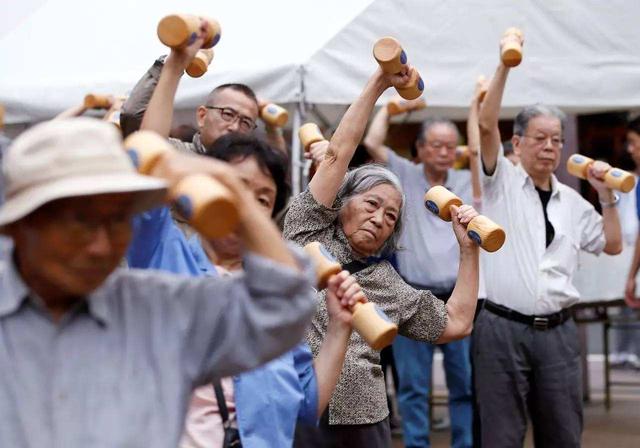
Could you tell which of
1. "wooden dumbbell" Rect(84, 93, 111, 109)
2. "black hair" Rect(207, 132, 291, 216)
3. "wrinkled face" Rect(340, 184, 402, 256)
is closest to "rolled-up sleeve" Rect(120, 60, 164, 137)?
"black hair" Rect(207, 132, 291, 216)

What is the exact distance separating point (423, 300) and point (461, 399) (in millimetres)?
3339

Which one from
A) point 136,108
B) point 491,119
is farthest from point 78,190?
point 491,119

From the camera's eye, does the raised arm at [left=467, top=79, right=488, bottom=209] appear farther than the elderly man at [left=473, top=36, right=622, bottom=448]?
Yes

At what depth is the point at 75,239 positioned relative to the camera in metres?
1.87

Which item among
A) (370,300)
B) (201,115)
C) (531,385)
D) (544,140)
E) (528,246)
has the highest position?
(201,115)

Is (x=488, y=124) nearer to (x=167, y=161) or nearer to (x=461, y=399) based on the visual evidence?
(x=461, y=399)

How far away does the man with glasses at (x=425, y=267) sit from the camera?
698 cm

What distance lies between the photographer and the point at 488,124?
5.50 m

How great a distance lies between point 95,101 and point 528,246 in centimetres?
214

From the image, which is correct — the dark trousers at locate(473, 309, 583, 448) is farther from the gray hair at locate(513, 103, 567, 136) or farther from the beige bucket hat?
the beige bucket hat

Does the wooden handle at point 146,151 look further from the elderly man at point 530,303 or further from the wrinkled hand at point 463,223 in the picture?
the elderly man at point 530,303

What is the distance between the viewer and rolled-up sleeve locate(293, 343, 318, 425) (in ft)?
9.80

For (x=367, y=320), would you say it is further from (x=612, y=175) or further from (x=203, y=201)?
(x=612, y=175)

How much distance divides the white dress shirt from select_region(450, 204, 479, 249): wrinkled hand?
1596 mm
